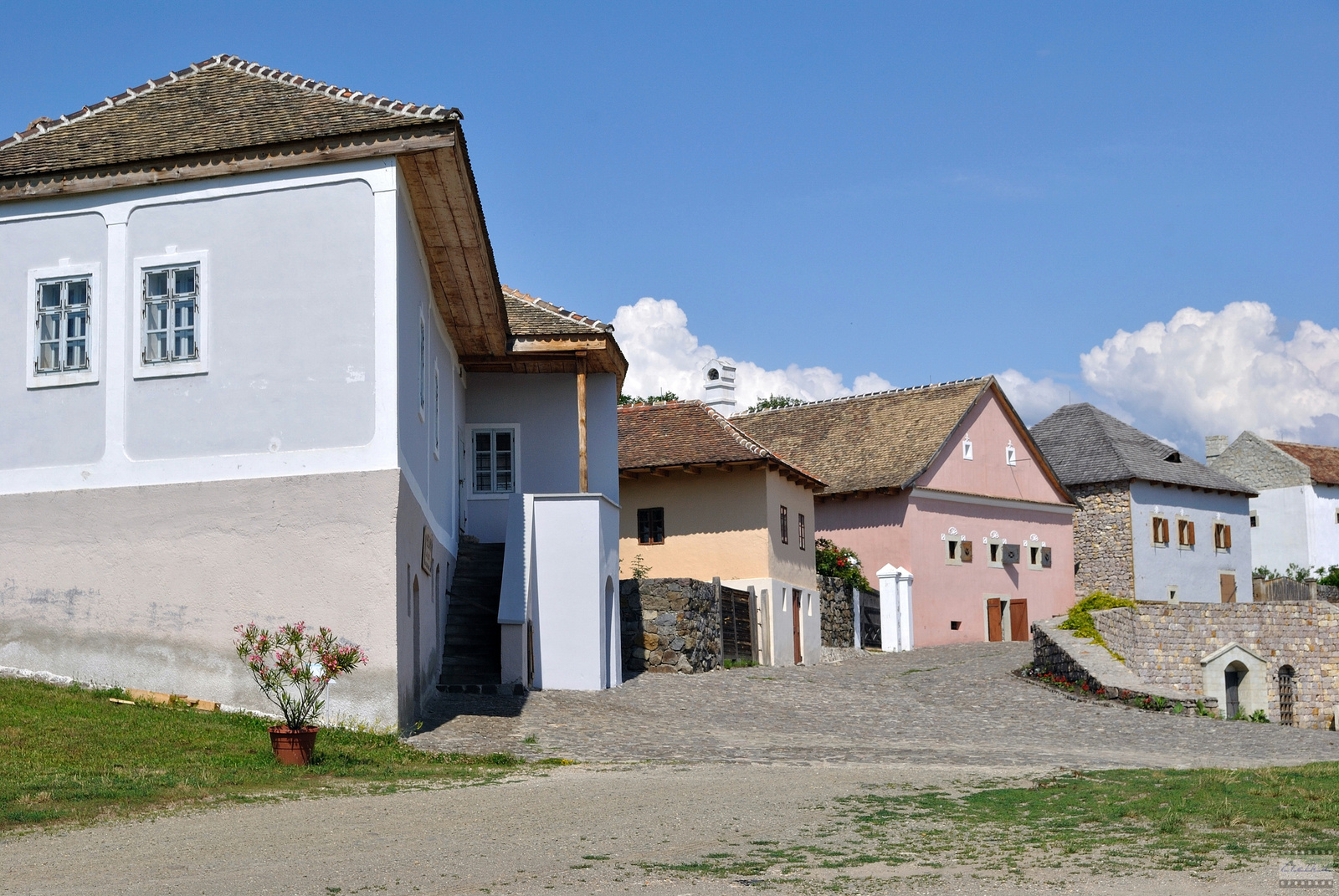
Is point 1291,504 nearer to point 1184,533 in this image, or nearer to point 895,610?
point 1184,533

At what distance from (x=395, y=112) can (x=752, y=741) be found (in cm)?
841

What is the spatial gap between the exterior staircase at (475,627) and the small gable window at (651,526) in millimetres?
8757

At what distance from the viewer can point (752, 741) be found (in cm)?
1712

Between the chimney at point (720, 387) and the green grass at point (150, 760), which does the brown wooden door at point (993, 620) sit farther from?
the green grass at point (150, 760)

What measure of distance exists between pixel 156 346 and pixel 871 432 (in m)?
28.5

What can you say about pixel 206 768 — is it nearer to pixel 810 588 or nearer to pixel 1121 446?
pixel 810 588

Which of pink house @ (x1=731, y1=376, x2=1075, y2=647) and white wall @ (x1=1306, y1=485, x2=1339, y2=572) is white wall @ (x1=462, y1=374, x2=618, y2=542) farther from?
white wall @ (x1=1306, y1=485, x2=1339, y2=572)

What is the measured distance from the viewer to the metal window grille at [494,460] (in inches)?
1027

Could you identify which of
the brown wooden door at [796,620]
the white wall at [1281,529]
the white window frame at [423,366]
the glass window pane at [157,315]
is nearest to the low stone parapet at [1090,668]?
the brown wooden door at [796,620]

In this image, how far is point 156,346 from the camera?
1655 cm

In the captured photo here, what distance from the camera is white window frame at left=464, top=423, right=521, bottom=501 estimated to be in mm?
25891

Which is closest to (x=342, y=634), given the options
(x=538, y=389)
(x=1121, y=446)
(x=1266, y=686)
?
(x=538, y=389)

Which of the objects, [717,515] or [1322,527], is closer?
[717,515]

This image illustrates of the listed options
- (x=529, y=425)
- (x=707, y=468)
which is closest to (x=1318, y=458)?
(x=707, y=468)
